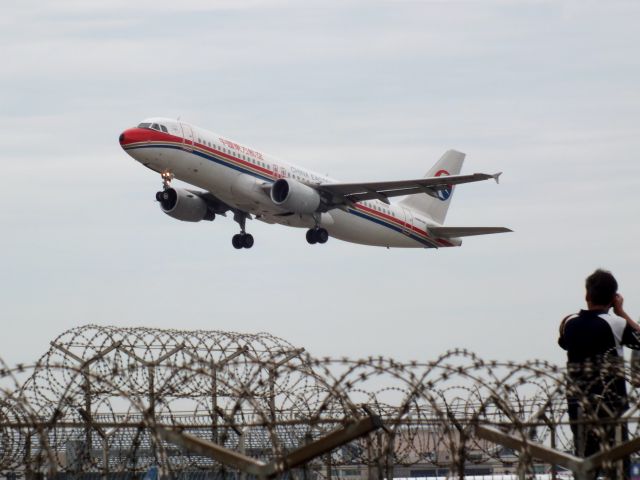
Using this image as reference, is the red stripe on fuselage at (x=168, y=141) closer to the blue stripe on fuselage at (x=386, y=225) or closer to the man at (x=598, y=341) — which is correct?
the blue stripe on fuselage at (x=386, y=225)

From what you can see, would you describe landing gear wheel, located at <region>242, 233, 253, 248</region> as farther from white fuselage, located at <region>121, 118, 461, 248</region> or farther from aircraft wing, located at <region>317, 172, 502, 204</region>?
aircraft wing, located at <region>317, 172, 502, 204</region>

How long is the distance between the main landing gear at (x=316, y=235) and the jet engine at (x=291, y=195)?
12.4 feet

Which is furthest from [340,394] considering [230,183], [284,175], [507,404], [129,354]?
[284,175]

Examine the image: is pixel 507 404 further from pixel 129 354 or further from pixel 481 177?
pixel 481 177

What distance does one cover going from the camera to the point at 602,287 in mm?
13344

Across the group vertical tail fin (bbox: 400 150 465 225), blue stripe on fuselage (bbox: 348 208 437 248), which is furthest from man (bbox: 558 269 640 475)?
vertical tail fin (bbox: 400 150 465 225)

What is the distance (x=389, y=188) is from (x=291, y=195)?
4.78 meters

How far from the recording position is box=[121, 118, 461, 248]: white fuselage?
4731 cm

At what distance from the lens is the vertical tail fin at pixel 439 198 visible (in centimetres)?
6469

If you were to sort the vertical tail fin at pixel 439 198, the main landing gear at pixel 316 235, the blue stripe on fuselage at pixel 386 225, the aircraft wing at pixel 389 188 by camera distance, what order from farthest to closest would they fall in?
the vertical tail fin at pixel 439 198 < the blue stripe on fuselage at pixel 386 225 < the main landing gear at pixel 316 235 < the aircraft wing at pixel 389 188

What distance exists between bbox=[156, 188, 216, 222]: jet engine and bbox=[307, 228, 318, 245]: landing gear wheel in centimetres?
480

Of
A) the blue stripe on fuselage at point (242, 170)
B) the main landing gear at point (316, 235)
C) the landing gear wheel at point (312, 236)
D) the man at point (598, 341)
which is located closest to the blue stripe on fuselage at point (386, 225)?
the blue stripe on fuselage at point (242, 170)

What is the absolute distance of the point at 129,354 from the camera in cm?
2330

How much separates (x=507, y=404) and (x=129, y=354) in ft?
39.6
